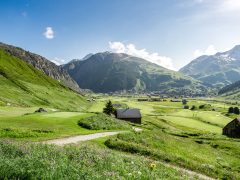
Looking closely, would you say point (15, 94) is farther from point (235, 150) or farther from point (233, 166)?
point (233, 166)

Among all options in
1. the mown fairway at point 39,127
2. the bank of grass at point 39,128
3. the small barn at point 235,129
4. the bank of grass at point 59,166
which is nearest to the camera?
the bank of grass at point 59,166

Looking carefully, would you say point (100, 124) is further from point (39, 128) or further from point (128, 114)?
point (128, 114)

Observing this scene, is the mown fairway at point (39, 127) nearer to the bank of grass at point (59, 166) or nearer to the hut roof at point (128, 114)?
the bank of grass at point (59, 166)

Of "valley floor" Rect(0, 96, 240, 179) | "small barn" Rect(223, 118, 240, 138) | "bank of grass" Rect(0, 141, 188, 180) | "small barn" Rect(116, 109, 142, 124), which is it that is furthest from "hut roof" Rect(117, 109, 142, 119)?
"bank of grass" Rect(0, 141, 188, 180)

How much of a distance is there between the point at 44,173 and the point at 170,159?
18601 millimetres

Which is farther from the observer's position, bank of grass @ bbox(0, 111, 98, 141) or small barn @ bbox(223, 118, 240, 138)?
small barn @ bbox(223, 118, 240, 138)

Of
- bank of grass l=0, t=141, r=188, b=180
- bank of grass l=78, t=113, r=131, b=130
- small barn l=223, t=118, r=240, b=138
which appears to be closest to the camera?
bank of grass l=0, t=141, r=188, b=180

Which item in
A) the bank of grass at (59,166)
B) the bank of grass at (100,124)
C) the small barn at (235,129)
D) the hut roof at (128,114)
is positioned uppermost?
the bank of grass at (59,166)

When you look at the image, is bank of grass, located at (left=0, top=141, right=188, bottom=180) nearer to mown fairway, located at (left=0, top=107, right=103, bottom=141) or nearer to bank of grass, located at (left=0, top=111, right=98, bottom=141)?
bank of grass, located at (left=0, top=111, right=98, bottom=141)

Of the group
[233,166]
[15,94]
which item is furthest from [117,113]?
[233,166]

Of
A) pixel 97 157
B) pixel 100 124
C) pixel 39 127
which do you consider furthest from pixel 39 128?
pixel 97 157

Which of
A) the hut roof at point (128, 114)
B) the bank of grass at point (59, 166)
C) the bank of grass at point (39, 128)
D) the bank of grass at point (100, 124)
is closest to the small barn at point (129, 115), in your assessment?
the hut roof at point (128, 114)

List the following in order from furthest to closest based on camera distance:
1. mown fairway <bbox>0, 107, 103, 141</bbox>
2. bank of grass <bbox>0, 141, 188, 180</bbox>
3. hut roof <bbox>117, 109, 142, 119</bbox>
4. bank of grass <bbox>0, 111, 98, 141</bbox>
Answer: hut roof <bbox>117, 109, 142, 119</bbox>, mown fairway <bbox>0, 107, 103, 141</bbox>, bank of grass <bbox>0, 111, 98, 141</bbox>, bank of grass <bbox>0, 141, 188, 180</bbox>

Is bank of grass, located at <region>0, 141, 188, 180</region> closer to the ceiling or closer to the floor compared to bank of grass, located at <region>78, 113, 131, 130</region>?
closer to the ceiling
